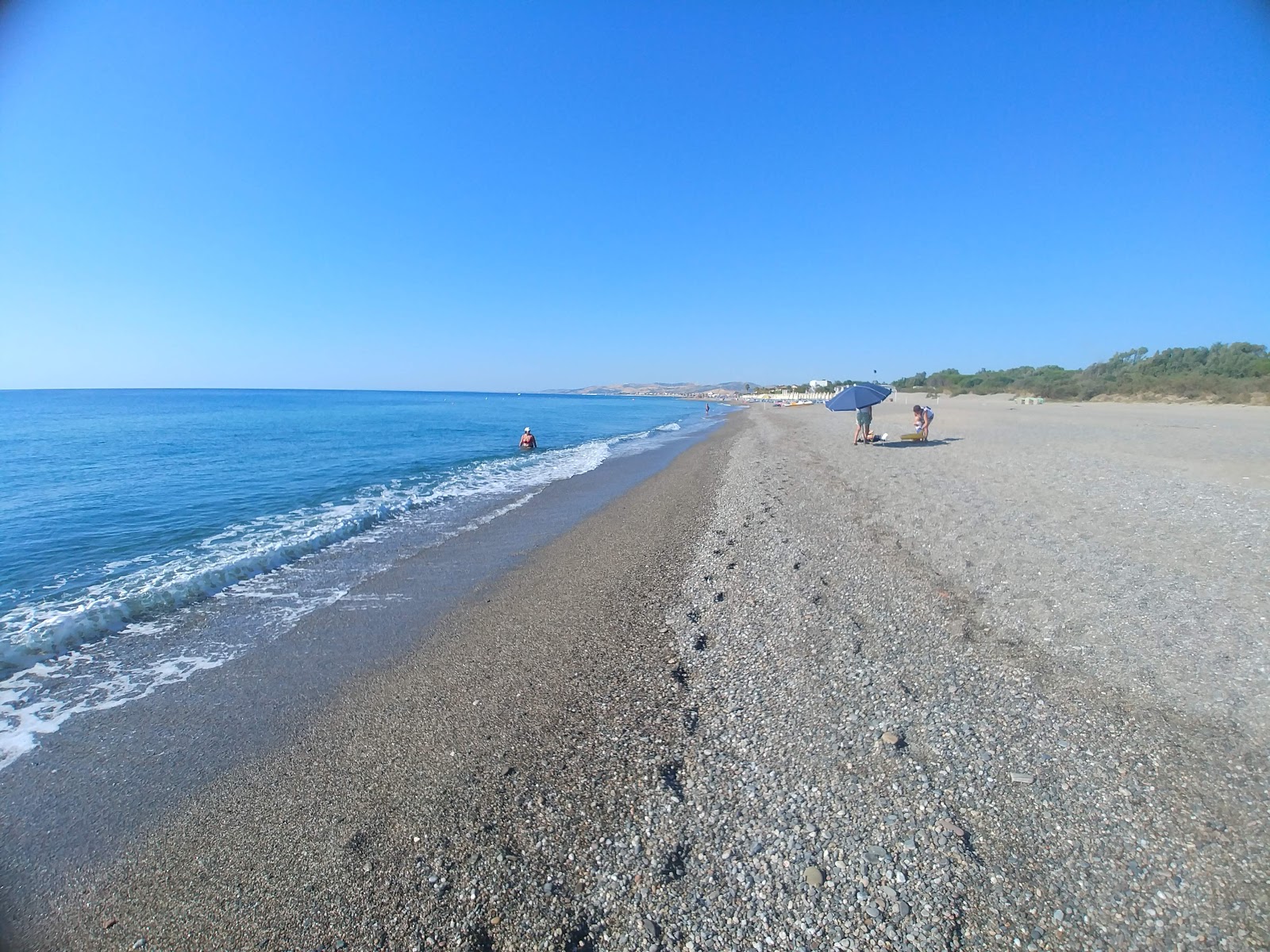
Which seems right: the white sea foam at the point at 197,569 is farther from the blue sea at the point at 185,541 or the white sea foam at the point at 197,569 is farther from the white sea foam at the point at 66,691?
the white sea foam at the point at 66,691

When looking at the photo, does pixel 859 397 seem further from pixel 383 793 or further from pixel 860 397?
pixel 383 793

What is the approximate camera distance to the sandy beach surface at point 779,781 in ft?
9.52

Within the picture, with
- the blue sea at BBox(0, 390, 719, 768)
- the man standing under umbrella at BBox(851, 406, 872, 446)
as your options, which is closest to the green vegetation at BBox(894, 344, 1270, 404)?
the man standing under umbrella at BBox(851, 406, 872, 446)

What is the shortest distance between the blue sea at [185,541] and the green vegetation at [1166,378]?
1663 inches

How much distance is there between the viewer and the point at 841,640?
584cm

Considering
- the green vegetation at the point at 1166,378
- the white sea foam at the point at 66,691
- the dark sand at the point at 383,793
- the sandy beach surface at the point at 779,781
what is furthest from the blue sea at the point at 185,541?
the green vegetation at the point at 1166,378

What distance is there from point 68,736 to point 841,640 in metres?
8.15

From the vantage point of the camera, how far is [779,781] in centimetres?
382

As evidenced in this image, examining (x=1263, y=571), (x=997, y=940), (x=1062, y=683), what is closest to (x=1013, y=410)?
(x=1263, y=571)

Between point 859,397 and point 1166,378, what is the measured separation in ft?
133

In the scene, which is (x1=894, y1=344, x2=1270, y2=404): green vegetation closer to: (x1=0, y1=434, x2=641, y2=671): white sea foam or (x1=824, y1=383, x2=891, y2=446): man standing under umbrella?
(x1=824, y1=383, x2=891, y2=446): man standing under umbrella

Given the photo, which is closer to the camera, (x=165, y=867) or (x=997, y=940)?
(x=997, y=940)

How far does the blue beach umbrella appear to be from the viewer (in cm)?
2069

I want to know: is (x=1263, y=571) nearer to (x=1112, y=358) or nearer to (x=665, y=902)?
(x=665, y=902)
